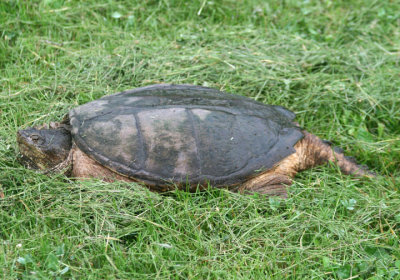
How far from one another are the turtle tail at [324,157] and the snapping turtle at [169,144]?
15cm

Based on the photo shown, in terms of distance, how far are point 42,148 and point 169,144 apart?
0.77 meters

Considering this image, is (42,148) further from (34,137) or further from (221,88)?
(221,88)

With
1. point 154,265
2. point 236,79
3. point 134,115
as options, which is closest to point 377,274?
point 154,265

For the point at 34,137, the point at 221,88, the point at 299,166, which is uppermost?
the point at 34,137

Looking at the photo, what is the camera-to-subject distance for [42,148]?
2.96 metres

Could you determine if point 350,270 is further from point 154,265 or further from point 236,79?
point 236,79

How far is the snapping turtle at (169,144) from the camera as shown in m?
2.91

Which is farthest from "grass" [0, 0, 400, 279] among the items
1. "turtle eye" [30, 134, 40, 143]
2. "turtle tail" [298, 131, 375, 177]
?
"turtle eye" [30, 134, 40, 143]

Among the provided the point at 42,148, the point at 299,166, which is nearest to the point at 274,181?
the point at 299,166

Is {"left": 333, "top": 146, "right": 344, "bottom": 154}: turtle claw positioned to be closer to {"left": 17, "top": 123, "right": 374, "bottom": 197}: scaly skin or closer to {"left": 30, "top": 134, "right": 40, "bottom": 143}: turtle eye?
{"left": 17, "top": 123, "right": 374, "bottom": 197}: scaly skin

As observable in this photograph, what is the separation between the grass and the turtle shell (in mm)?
133

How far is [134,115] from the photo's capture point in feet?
9.82

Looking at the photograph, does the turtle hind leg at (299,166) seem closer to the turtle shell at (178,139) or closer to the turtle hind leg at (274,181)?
the turtle hind leg at (274,181)

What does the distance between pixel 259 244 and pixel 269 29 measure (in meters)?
2.75
